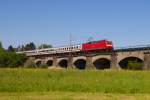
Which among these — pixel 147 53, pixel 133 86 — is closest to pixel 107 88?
pixel 133 86

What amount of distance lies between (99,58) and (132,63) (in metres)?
10.1

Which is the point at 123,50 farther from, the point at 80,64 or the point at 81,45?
the point at 80,64

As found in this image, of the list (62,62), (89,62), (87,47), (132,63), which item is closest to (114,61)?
(132,63)

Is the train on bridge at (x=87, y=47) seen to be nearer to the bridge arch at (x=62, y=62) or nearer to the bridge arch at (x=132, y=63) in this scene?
the bridge arch at (x=62, y=62)

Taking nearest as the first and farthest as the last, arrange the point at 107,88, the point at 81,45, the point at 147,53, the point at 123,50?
the point at 107,88 → the point at 147,53 → the point at 123,50 → the point at 81,45

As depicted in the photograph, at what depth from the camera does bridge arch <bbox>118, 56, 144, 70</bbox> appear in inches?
2805

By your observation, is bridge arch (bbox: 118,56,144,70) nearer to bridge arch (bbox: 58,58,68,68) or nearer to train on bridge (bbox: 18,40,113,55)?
train on bridge (bbox: 18,40,113,55)

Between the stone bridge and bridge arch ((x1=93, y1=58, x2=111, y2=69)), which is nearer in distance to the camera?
the stone bridge

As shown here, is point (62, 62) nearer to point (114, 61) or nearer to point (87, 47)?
point (87, 47)

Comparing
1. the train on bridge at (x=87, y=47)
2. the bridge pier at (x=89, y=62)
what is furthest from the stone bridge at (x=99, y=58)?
the train on bridge at (x=87, y=47)

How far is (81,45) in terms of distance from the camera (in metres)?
86.2

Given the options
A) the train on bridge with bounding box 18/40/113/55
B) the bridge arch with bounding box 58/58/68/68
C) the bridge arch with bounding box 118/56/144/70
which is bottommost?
the bridge arch with bounding box 118/56/144/70

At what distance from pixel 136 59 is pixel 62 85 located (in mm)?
51547

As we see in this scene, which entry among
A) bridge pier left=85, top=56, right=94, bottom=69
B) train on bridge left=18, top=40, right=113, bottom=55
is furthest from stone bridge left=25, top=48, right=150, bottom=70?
train on bridge left=18, top=40, right=113, bottom=55
